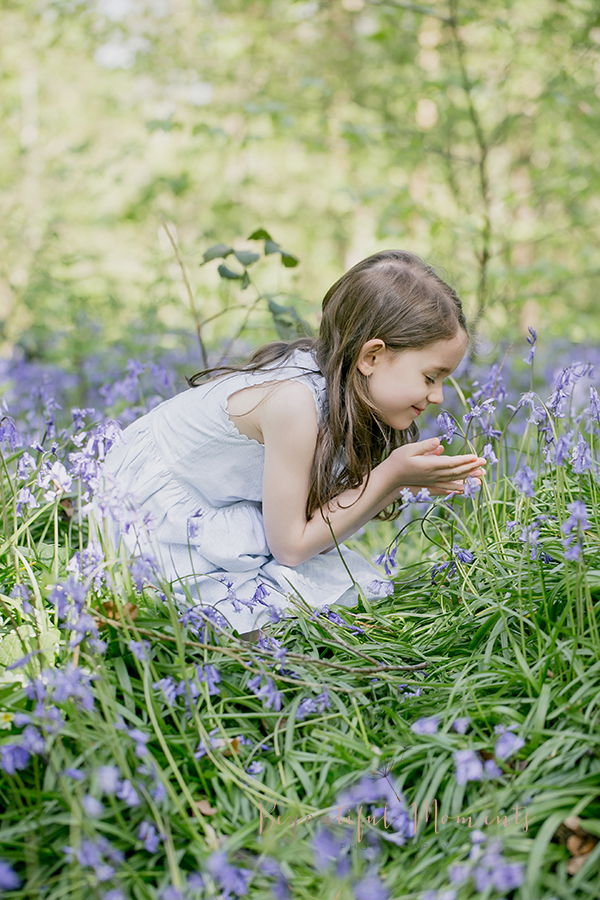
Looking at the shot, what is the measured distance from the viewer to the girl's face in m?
2.21

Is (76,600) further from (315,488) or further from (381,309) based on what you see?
(381,309)

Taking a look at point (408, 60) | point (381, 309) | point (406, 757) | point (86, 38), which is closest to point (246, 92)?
point (86, 38)

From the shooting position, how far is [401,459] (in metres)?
2.12

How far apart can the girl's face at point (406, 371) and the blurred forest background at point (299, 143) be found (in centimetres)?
41

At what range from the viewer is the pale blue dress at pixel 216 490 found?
2266 millimetres

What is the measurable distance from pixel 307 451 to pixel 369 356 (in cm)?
37

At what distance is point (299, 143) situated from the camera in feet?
25.8

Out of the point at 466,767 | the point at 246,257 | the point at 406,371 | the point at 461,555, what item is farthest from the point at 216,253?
the point at 466,767

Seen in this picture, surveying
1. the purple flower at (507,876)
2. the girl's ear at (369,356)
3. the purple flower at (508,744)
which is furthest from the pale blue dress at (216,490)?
the purple flower at (507,876)

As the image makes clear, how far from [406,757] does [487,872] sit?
34 centimetres

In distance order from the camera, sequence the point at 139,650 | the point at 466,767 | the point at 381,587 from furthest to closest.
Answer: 1. the point at 381,587
2. the point at 139,650
3. the point at 466,767

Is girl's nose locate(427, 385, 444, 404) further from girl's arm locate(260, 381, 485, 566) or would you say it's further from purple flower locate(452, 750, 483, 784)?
purple flower locate(452, 750, 483, 784)

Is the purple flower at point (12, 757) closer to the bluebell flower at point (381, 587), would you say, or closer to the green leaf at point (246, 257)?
the bluebell flower at point (381, 587)

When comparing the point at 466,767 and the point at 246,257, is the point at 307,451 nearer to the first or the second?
the point at 466,767
